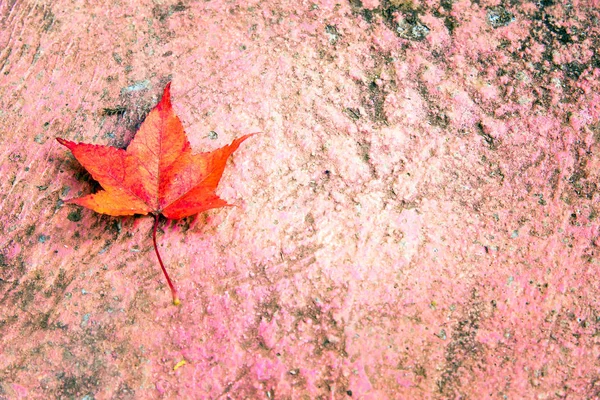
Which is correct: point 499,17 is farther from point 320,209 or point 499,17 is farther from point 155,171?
point 155,171

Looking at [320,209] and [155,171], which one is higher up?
[155,171]

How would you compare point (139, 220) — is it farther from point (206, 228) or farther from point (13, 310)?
point (13, 310)

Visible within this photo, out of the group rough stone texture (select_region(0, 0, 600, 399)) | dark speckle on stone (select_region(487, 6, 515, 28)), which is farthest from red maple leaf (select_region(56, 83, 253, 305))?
dark speckle on stone (select_region(487, 6, 515, 28))

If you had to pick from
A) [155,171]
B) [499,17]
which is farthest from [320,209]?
[499,17]

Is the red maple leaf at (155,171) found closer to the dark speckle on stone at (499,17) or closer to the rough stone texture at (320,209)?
the rough stone texture at (320,209)

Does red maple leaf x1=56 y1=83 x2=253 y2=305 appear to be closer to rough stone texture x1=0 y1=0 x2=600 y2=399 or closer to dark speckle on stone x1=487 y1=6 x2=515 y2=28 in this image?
rough stone texture x1=0 y1=0 x2=600 y2=399

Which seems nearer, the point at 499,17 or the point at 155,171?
the point at 155,171

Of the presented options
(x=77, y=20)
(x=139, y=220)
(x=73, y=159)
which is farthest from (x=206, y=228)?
(x=77, y=20)
